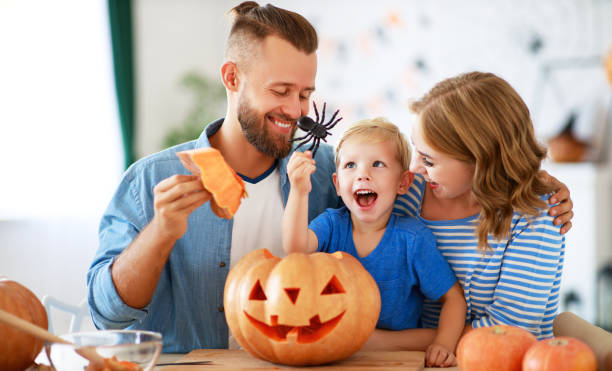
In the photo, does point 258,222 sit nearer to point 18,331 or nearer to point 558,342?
point 18,331

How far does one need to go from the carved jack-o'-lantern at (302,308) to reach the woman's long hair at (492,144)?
483 mm

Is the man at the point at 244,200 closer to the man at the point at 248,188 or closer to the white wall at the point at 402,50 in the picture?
the man at the point at 248,188

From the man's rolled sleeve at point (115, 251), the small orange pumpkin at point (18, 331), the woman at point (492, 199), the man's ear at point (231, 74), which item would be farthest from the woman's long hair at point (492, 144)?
the small orange pumpkin at point (18, 331)

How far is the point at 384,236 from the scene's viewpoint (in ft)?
5.69

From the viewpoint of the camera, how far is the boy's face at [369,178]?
172 cm

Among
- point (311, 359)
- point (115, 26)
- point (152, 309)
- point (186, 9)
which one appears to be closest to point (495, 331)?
point (311, 359)

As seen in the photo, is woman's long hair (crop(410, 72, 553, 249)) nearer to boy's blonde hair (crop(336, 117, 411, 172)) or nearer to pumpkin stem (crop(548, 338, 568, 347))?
boy's blonde hair (crop(336, 117, 411, 172))

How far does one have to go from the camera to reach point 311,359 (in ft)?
4.42

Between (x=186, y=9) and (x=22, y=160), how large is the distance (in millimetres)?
2345

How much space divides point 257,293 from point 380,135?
0.65m

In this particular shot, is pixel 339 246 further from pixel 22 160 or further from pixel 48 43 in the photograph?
pixel 48 43

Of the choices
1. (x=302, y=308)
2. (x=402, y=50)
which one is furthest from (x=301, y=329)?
(x=402, y=50)

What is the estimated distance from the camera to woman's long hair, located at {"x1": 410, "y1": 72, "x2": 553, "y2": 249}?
1.67 metres

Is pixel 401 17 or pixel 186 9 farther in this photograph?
pixel 186 9
